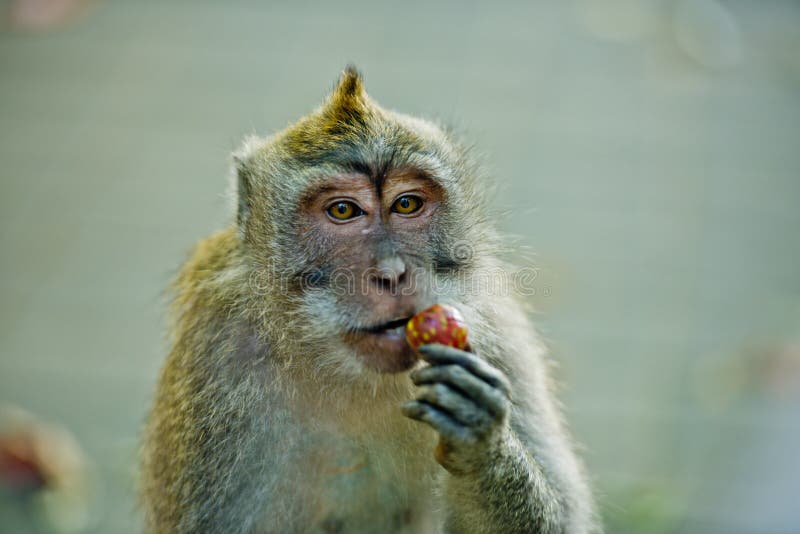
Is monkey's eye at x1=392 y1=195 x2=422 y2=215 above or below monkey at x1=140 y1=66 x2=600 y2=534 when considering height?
above

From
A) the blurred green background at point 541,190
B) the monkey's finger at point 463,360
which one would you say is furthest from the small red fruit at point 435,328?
the blurred green background at point 541,190

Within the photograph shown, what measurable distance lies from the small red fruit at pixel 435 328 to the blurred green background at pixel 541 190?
49.9 inches

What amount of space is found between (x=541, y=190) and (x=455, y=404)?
19.7 feet

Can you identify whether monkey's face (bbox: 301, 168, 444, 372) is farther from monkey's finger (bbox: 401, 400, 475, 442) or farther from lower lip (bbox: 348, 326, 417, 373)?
monkey's finger (bbox: 401, 400, 475, 442)

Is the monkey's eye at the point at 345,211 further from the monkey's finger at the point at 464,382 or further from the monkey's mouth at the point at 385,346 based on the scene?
the monkey's finger at the point at 464,382

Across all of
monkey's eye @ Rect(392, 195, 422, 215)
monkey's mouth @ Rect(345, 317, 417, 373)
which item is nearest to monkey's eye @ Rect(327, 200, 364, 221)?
monkey's eye @ Rect(392, 195, 422, 215)

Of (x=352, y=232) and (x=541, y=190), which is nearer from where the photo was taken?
(x=352, y=232)

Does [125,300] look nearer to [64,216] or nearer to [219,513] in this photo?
[64,216]

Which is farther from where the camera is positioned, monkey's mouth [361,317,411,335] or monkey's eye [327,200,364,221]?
monkey's eye [327,200,364,221]

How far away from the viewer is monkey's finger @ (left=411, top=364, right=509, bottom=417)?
3.08 meters

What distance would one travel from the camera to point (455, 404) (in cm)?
310

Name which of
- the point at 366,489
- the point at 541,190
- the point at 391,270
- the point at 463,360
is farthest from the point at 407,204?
the point at 541,190

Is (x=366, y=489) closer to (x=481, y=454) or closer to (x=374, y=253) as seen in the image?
(x=481, y=454)

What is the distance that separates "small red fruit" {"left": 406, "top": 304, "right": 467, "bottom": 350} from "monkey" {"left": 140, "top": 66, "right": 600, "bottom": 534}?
89 millimetres
